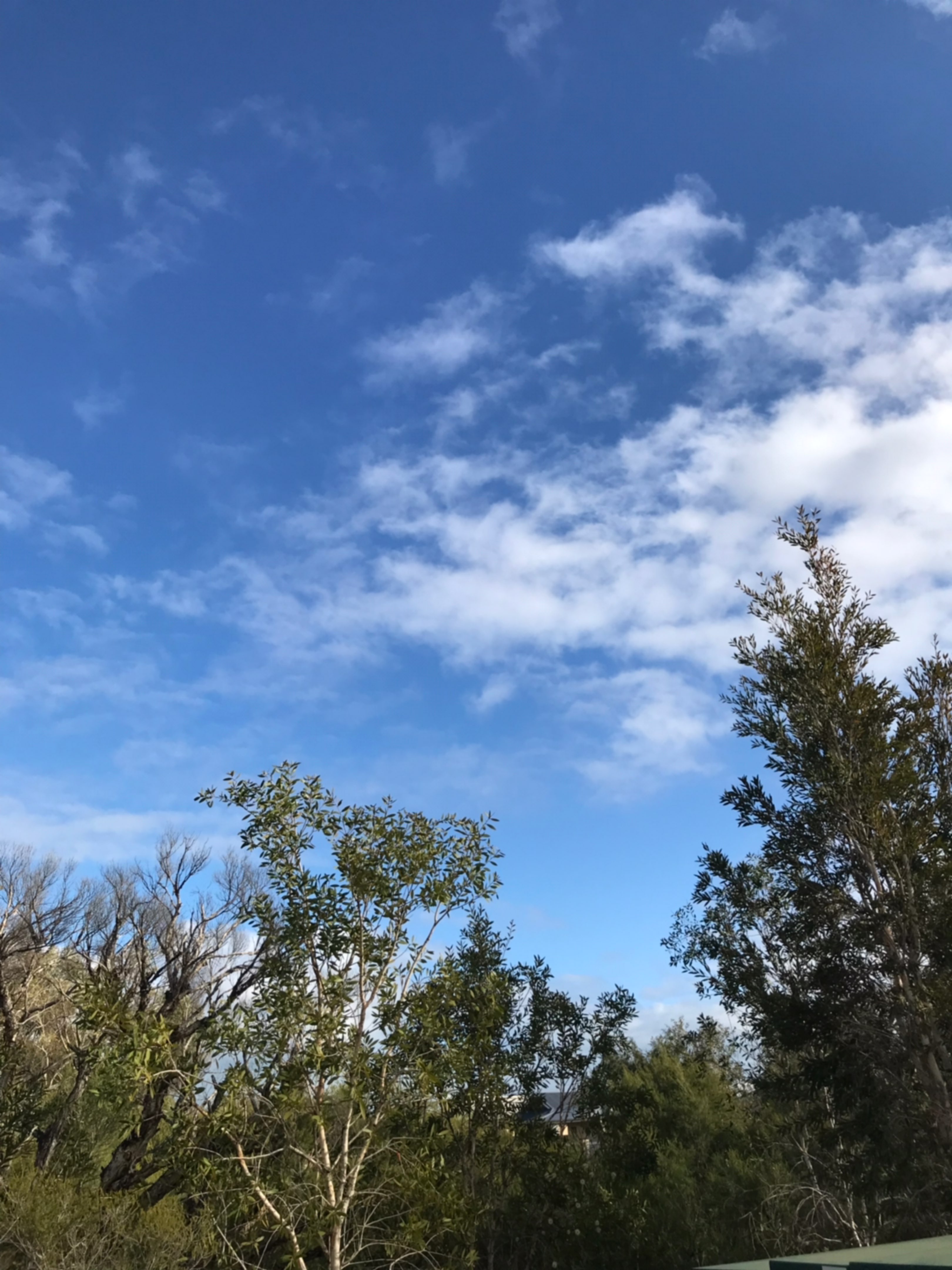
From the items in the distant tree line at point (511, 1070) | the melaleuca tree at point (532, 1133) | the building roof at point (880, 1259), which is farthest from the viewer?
the melaleuca tree at point (532, 1133)

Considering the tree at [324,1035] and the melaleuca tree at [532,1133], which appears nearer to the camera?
the tree at [324,1035]

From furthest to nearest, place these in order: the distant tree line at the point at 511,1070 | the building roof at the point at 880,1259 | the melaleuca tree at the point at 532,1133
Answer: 1. the melaleuca tree at the point at 532,1133
2. the distant tree line at the point at 511,1070
3. the building roof at the point at 880,1259

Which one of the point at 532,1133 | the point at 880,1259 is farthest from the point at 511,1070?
the point at 880,1259

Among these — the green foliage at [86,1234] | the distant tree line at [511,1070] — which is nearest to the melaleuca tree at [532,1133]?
the distant tree line at [511,1070]

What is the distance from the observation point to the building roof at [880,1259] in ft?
17.0

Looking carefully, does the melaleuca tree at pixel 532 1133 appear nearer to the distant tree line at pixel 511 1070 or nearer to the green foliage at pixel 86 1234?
the distant tree line at pixel 511 1070

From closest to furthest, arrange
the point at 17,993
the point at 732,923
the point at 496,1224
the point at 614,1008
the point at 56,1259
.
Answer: the point at 56,1259
the point at 732,923
the point at 496,1224
the point at 614,1008
the point at 17,993

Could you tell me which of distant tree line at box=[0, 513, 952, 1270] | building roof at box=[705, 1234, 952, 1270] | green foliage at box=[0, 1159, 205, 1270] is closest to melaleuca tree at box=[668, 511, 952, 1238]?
distant tree line at box=[0, 513, 952, 1270]

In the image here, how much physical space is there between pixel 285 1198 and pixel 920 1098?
8.08 metres

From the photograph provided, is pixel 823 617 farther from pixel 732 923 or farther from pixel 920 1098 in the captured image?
pixel 920 1098

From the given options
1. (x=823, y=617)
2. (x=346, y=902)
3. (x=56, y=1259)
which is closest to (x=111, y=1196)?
(x=56, y=1259)

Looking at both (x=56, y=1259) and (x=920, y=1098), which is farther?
(x=56, y=1259)

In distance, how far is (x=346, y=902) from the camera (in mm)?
10570

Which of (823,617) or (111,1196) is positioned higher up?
(823,617)
